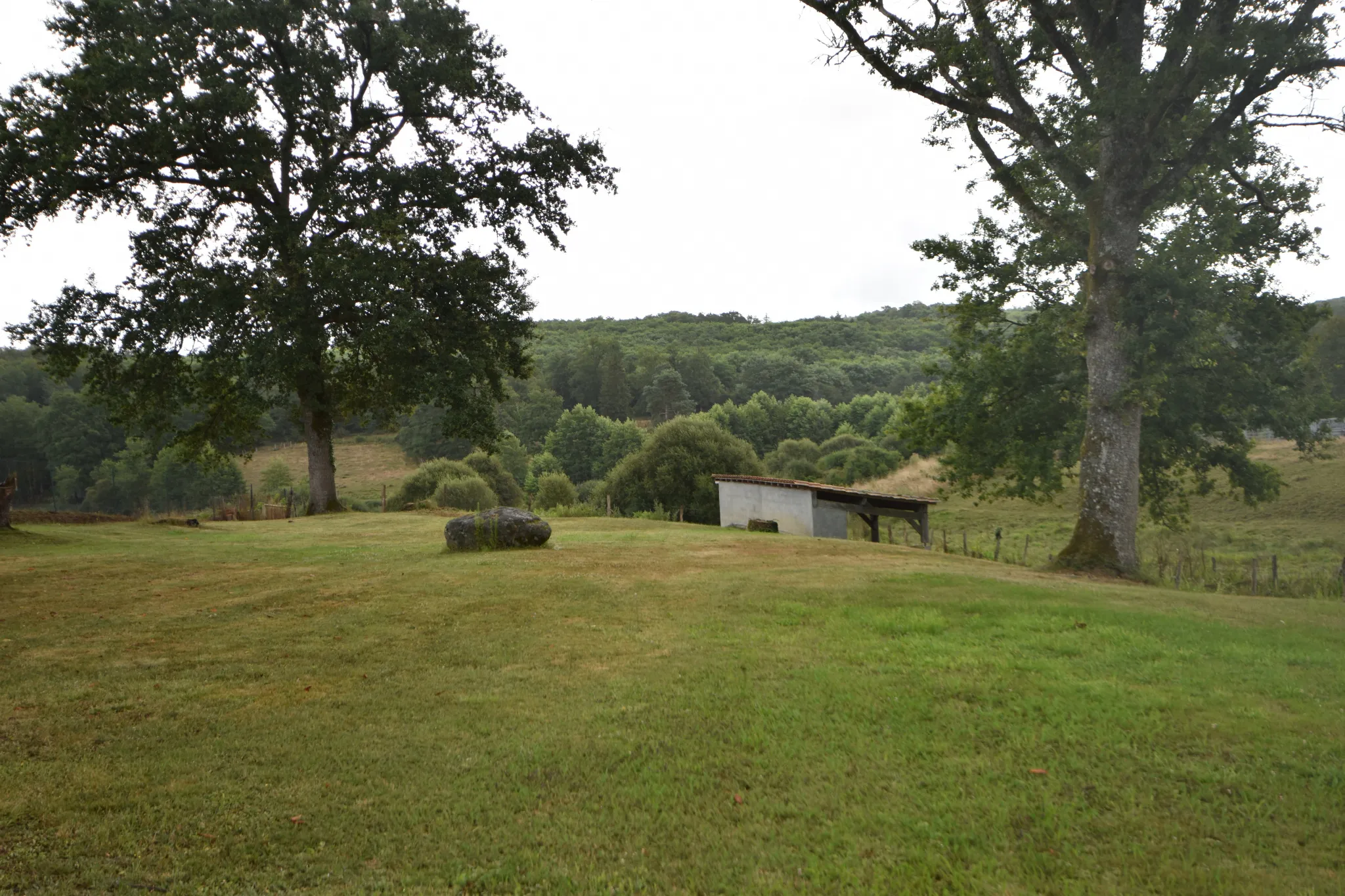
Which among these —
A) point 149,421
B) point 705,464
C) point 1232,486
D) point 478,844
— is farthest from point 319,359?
point 705,464

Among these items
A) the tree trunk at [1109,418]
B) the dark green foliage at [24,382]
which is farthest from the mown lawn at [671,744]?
the dark green foliage at [24,382]

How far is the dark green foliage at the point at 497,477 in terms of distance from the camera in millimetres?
65875

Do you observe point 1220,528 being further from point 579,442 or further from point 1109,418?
point 579,442

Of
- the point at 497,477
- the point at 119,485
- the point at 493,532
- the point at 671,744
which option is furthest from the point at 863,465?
the point at 671,744

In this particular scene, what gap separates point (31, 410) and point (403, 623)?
82.0 meters

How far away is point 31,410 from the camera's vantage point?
7062cm

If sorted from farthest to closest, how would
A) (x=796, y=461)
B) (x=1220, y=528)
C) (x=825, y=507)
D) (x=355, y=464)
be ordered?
(x=355, y=464) → (x=796, y=461) → (x=1220, y=528) → (x=825, y=507)

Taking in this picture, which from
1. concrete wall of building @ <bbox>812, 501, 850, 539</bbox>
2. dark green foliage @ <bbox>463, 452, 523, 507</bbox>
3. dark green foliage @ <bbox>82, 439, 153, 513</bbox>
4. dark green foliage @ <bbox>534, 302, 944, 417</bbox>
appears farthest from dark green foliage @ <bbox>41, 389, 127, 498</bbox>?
concrete wall of building @ <bbox>812, 501, 850, 539</bbox>

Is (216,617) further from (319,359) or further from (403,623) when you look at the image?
(319,359)

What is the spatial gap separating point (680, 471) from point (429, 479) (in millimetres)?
20287

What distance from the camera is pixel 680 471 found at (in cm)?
5169

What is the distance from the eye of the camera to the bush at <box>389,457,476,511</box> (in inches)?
2319

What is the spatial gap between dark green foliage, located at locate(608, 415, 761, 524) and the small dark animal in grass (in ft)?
112

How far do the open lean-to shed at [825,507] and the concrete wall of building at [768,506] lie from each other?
24mm
